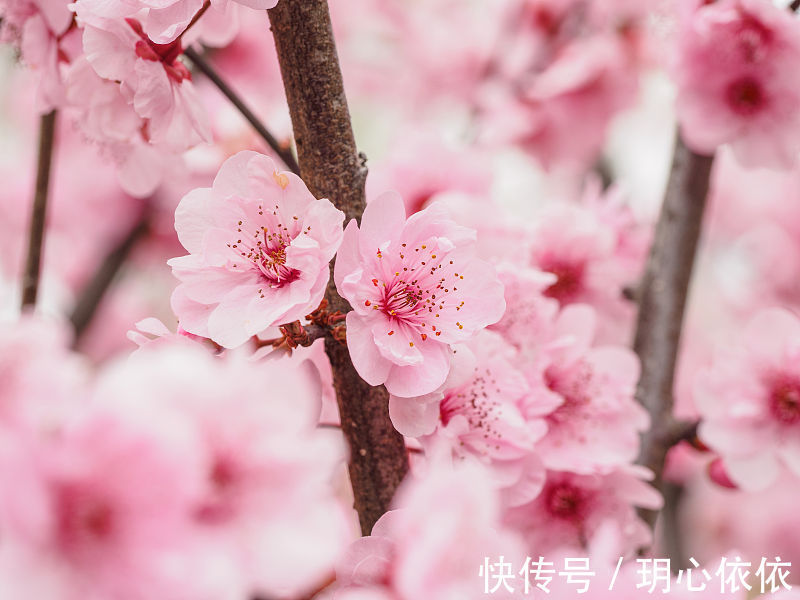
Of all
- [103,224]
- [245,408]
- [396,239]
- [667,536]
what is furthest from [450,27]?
[245,408]

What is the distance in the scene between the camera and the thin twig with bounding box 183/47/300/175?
0.73 m

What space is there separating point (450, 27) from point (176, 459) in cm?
171

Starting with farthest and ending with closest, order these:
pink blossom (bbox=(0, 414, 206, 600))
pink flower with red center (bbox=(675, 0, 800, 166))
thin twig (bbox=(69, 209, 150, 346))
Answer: thin twig (bbox=(69, 209, 150, 346))
pink flower with red center (bbox=(675, 0, 800, 166))
pink blossom (bbox=(0, 414, 206, 600))

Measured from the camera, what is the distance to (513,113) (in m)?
1.49

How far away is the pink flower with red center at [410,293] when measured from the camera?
58cm

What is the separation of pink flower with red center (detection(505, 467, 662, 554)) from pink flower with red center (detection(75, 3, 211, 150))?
493 mm

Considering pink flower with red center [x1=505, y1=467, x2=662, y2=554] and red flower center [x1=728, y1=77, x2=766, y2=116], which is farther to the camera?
red flower center [x1=728, y1=77, x2=766, y2=116]

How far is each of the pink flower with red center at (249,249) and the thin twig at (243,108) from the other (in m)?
0.12

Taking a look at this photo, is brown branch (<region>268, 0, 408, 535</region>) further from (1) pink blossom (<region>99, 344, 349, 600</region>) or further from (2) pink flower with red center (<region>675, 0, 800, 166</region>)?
(2) pink flower with red center (<region>675, 0, 800, 166</region>)

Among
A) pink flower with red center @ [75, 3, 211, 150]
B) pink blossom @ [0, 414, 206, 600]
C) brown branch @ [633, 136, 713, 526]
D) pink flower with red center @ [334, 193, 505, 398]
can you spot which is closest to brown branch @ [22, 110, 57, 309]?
pink flower with red center @ [75, 3, 211, 150]

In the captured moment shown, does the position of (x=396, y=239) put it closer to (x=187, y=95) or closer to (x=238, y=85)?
(x=187, y=95)

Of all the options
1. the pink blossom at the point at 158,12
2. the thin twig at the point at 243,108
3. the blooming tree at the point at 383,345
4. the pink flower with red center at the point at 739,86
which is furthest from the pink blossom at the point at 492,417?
the pink flower with red center at the point at 739,86

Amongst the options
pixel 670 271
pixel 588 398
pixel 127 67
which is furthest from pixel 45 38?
pixel 670 271

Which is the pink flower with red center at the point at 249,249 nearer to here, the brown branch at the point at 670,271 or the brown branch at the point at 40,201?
the brown branch at the point at 40,201
